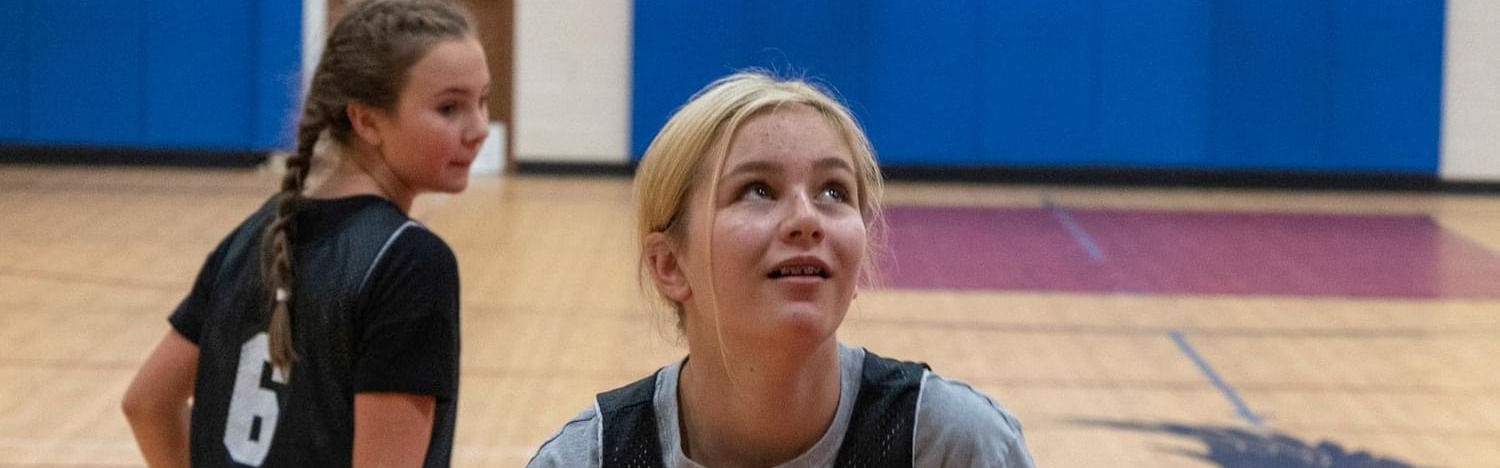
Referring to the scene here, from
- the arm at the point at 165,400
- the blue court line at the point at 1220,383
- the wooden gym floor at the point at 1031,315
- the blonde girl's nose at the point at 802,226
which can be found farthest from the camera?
the blue court line at the point at 1220,383

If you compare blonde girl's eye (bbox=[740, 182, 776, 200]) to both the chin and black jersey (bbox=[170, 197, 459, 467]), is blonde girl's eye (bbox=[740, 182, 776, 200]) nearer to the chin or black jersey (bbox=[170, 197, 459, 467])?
the chin

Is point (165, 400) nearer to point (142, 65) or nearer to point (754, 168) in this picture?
point (754, 168)

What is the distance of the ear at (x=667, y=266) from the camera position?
1.51 m

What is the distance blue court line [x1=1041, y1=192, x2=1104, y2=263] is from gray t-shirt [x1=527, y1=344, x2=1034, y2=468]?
8.50 meters

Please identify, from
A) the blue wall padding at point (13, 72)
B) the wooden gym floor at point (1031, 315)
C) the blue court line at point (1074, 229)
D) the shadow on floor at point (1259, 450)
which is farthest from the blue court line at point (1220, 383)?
the blue wall padding at point (13, 72)

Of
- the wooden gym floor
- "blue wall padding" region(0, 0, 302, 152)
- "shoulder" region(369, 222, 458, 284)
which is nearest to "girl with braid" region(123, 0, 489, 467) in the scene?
"shoulder" region(369, 222, 458, 284)

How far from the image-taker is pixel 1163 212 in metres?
12.4

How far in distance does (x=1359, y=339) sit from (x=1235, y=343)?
52 centimetres

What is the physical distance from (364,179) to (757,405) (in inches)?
41.0

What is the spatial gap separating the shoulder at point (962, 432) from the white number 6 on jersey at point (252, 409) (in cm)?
107

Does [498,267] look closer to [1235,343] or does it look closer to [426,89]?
[1235,343]

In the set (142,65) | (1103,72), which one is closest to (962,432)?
(1103,72)

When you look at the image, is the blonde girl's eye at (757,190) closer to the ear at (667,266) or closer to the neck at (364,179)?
the ear at (667,266)

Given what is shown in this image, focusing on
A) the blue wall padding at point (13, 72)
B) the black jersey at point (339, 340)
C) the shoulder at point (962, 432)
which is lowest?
the blue wall padding at point (13, 72)
